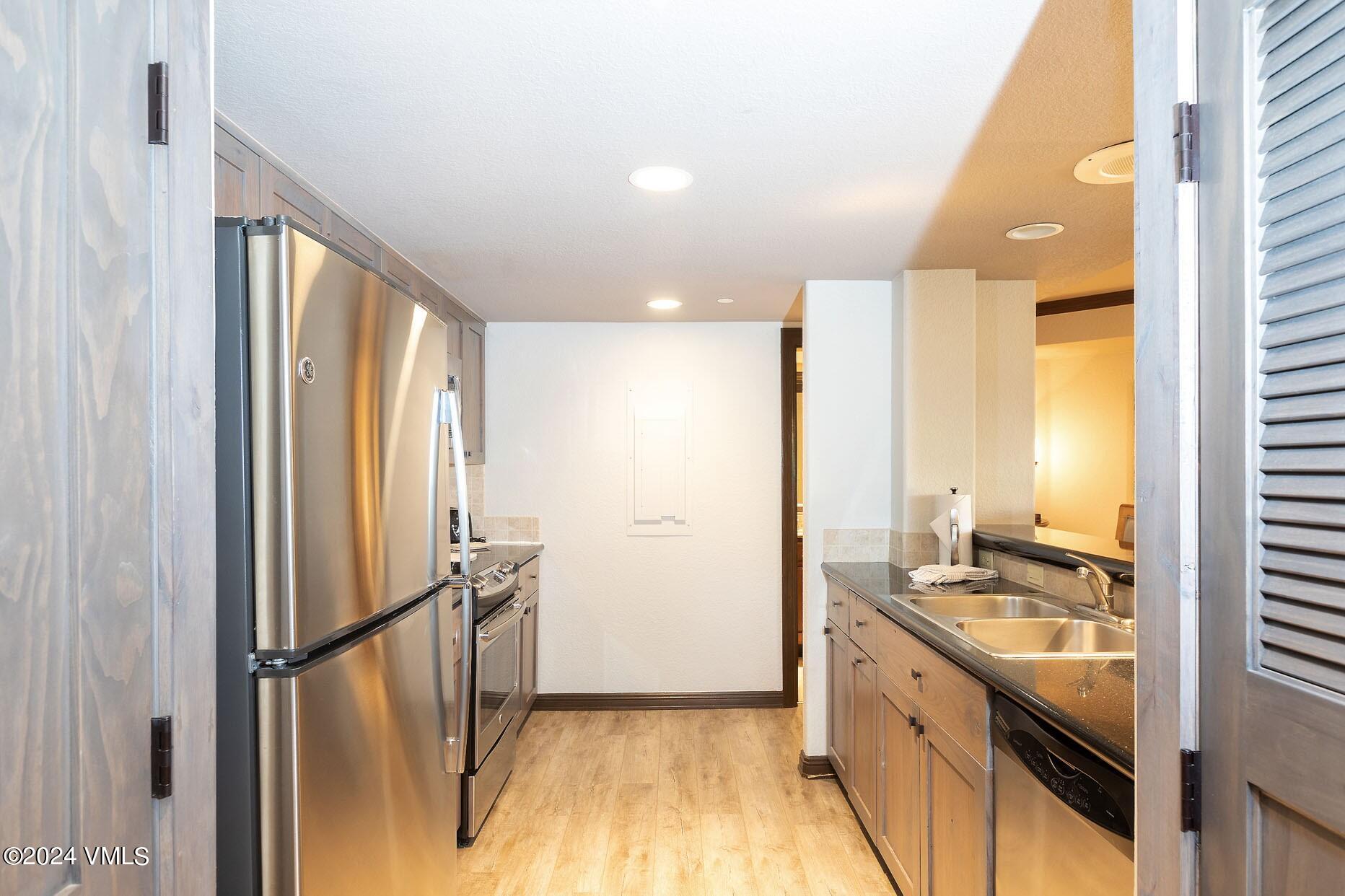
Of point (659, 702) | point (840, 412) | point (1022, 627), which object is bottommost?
point (659, 702)

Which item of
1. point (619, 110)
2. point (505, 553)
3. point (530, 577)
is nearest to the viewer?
point (619, 110)

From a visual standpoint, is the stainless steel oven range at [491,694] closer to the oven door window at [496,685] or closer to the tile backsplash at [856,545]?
the oven door window at [496,685]

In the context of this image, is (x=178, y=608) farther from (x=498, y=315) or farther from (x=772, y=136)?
(x=498, y=315)

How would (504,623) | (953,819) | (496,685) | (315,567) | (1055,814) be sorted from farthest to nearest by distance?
(504,623), (496,685), (953,819), (1055,814), (315,567)

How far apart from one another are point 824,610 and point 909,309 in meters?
1.45

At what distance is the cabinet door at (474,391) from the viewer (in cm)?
413

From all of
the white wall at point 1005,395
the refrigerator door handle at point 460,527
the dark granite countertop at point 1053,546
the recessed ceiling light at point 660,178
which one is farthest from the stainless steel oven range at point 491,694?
the white wall at point 1005,395

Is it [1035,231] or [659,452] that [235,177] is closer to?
[1035,231]

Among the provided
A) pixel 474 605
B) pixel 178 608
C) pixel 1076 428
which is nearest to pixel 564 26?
pixel 178 608

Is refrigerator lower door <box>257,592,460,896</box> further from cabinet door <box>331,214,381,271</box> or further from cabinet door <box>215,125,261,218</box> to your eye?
cabinet door <box>331,214,381,271</box>

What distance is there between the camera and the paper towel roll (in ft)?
10.0

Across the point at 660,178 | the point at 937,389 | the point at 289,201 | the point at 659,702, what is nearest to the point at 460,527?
the point at 289,201

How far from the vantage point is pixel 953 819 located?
1955 mm

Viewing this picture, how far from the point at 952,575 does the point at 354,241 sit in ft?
8.19
